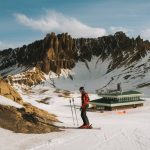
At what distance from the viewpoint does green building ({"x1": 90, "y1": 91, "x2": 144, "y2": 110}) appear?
80.6 m

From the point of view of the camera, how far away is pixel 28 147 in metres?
17.6

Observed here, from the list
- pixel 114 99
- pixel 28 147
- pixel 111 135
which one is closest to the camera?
pixel 28 147

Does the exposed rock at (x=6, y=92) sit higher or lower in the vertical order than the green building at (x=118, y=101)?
higher

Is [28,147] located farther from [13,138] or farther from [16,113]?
[16,113]

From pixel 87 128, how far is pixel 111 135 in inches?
121

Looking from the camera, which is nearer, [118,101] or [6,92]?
[6,92]

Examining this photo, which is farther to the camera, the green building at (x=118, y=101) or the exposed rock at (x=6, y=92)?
the green building at (x=118, y=101)

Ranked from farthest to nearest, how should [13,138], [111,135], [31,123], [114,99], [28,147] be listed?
[114,99] → [31,123] → [111,135] → [13,138] → [28,147]

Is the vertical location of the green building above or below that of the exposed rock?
below

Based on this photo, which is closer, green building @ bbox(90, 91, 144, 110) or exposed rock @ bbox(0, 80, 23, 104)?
exposed rock @ bbox(0, 80, 23, 104)

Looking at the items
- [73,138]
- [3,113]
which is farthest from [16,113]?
[73,138]

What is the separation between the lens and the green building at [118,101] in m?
80.6

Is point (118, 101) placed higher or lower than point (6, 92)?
lower

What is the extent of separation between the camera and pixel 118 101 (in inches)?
3226
